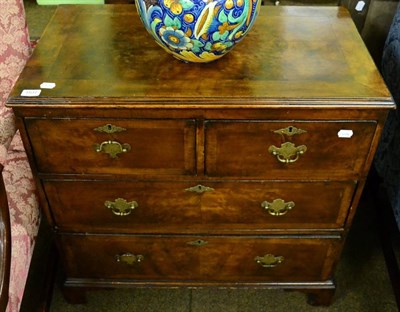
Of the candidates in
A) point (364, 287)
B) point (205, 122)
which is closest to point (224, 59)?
Answer: point (205, 122)

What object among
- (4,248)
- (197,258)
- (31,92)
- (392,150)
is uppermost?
(31,92)

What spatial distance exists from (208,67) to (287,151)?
0.87 feet

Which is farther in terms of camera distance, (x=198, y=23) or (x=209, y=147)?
(x=209, y=147)

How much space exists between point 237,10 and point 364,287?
3.50 feet

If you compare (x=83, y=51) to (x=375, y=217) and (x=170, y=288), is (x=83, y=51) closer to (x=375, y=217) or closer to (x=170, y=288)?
(x=170, y=288)

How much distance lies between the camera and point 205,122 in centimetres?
109

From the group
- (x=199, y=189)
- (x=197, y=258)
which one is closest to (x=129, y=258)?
(x=197, y=258)

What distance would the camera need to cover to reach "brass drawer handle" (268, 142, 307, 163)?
3.70 ft

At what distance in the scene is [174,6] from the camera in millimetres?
978

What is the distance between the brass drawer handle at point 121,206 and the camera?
1.26 m

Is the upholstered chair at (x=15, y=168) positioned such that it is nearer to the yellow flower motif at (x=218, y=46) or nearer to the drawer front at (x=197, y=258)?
the drawer front at (x=197, y=258)

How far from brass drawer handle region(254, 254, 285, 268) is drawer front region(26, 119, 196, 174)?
393 millimetres

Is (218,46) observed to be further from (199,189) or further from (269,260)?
(269,260)

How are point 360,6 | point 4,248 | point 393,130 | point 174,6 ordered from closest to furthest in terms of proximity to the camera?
point 174,6
point 4,248
point 393,130
point 360,6
